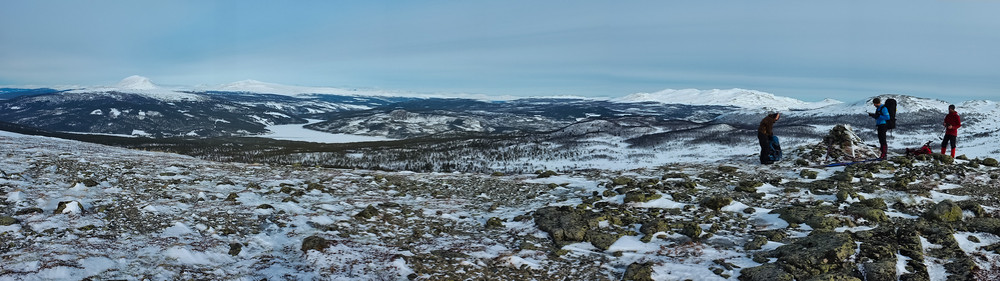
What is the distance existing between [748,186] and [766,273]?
8058 millimetres

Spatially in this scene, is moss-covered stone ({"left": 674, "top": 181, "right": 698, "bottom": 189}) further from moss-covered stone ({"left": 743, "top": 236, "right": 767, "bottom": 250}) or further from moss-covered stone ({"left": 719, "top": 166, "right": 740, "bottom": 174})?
moss-covered stone ({"left": 743, "top": 236, "right": 767, "bottom": 250})

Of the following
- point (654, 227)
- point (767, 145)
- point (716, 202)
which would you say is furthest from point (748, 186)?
point (767, 145)

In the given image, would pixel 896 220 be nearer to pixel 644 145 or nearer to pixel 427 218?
pixel 427 218

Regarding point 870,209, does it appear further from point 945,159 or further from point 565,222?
point 945,159

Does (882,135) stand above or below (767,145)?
above

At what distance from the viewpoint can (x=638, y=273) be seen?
7.97m

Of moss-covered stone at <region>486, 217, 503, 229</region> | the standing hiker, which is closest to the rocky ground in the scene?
moss-covered stone at <region>486, 217, 503, 229</region>

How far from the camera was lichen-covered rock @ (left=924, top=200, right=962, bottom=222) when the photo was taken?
9953mm

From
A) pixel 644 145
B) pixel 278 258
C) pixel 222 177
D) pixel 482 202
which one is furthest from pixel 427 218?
pixel 644 145

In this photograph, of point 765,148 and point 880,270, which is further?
point 765,148

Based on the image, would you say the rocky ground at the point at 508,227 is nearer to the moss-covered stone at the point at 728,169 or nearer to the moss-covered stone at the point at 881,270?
the moss-covered stone at the point at 881,270

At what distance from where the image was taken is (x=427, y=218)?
1234 centimetres

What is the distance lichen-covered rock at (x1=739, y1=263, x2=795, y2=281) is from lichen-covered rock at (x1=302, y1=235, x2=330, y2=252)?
25.3ft

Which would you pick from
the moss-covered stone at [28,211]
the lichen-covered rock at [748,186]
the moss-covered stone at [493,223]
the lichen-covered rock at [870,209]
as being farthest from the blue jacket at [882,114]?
the moss-covered stone at [28,211]
